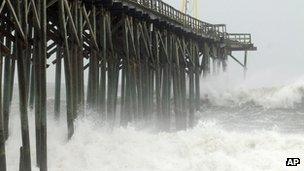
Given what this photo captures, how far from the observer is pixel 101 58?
18.1m

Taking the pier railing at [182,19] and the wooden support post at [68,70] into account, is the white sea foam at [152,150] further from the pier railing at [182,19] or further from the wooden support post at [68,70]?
the pier railing at [182,19]

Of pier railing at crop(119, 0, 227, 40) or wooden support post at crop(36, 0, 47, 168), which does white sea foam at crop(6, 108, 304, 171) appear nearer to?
wooden support post at crop(36, 0, 47, 168)

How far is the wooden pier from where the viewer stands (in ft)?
38.5

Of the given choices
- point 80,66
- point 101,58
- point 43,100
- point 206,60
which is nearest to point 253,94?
point 206,60

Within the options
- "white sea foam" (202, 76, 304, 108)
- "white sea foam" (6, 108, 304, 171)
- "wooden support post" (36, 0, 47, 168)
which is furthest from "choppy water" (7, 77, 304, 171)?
"white sea foam" (202, 76, 304, 108)

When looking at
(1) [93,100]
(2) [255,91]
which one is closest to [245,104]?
(2) [255,91]

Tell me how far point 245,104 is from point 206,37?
25.3 feet

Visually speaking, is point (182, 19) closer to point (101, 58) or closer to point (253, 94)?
point (101, 58)

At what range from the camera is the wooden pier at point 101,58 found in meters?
11.8

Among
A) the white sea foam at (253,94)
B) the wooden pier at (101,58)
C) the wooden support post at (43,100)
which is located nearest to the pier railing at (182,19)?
the wooden pier at (101,58)

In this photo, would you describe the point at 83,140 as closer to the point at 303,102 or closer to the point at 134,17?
the point at 134,17

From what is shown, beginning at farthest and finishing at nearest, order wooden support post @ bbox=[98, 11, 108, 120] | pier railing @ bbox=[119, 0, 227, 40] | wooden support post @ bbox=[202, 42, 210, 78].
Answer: wooden support post @ bbox=[202, 42, 210, 78] < pier railing @ bbox=[119, 0, 227, 40] < wooden support post @ bbox=[98, 11, 108, 120]

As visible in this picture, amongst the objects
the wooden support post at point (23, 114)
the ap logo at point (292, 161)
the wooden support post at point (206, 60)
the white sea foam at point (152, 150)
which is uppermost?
the wooden support post at point (206, 60)

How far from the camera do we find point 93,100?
1638 cm
